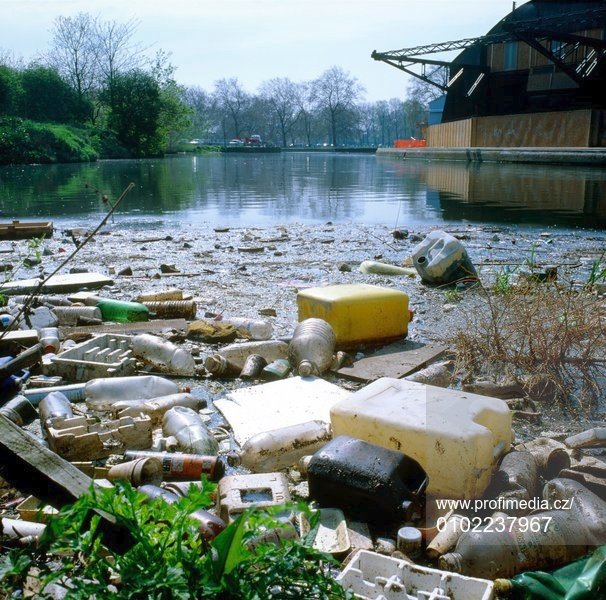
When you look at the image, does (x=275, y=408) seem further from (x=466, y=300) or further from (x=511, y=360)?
(x=466, y=300)

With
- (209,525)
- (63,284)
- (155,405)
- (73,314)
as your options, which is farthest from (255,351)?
(63,284)

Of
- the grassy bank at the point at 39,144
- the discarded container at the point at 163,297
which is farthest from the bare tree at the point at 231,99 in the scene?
the discarded container at the point at 163,297

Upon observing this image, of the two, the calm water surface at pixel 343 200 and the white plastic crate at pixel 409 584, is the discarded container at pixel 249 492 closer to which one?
the white plastic crate at pixel 409 584

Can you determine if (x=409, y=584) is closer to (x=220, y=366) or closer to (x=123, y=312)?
(x=220, y=366)

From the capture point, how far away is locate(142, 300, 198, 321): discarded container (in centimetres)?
500

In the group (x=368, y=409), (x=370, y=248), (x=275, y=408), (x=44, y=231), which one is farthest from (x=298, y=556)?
(x=44, y=231)

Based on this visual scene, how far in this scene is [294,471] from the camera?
2730mm

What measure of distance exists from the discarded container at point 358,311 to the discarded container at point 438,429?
1390 mm

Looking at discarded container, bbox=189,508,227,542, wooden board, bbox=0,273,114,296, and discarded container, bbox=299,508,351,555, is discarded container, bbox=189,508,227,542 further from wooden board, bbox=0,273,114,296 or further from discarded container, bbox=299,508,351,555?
wooden board, bbox=0,273,114,296

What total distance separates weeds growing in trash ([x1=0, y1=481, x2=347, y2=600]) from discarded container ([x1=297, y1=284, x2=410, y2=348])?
9.28ft

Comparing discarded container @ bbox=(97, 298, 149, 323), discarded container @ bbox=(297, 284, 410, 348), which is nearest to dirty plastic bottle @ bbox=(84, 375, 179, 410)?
discarded container @ bbox=(297, 284, 410, 348)

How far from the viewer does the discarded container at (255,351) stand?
4.01 m

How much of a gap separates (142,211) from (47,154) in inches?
1056

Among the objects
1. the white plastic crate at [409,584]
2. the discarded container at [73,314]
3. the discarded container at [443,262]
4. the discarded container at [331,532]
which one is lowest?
the discarded container at [331,532]
